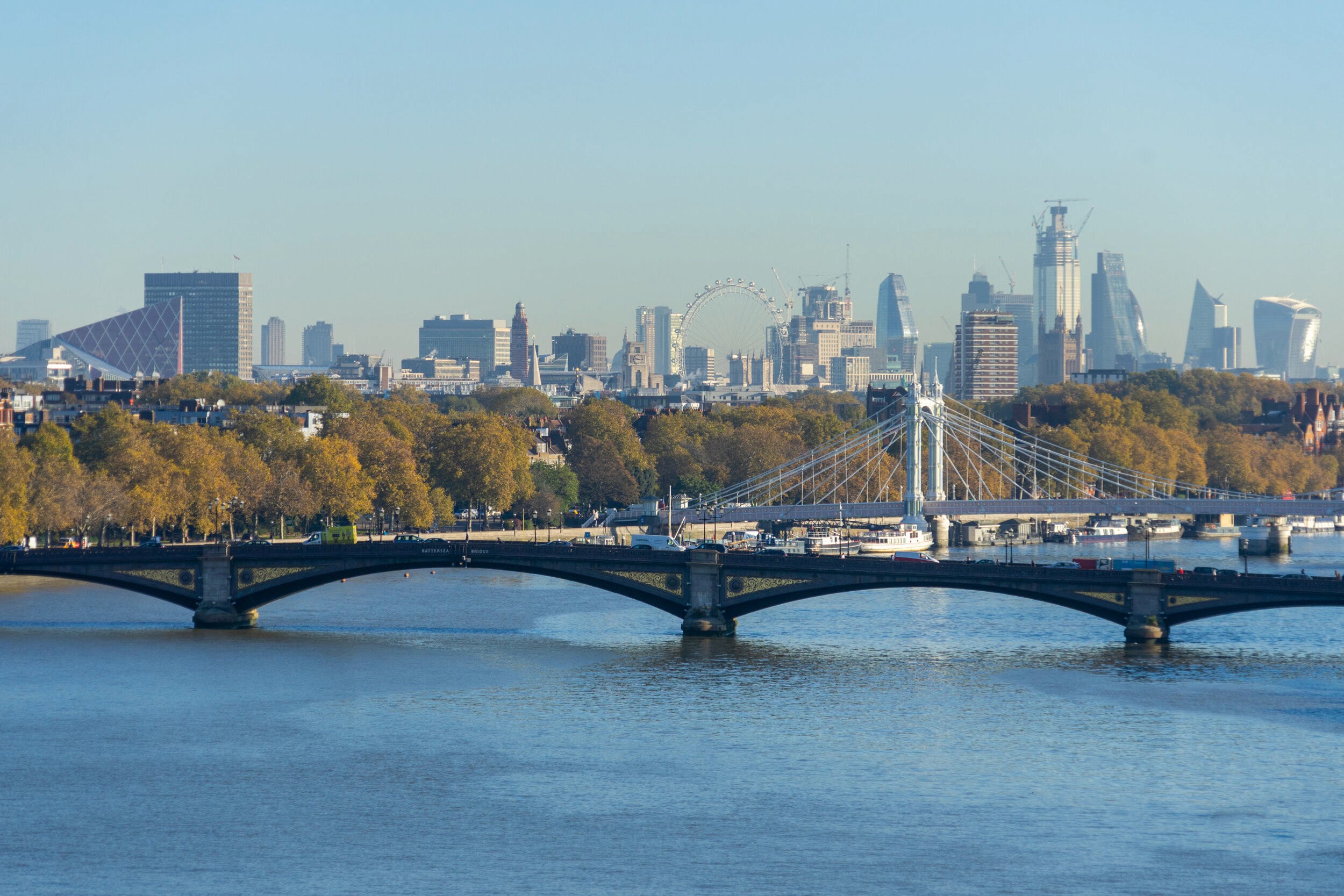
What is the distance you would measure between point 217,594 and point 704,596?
601 inches

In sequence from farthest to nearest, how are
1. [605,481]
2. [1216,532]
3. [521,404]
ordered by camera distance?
[521,404]
[1216,532]
[605,481]

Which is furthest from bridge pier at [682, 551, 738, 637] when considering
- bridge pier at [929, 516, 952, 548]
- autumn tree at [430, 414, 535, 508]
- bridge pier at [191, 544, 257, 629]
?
bridge pier at [929, 516, 952, 548]

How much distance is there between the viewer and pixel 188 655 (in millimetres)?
54844

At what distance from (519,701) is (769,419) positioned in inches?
3842

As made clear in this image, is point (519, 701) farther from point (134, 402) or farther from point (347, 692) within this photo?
point (134, 402)

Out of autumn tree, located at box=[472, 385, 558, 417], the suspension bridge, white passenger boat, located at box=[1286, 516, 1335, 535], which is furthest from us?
autumn tree, located at box=[472, 385, 558, 417]

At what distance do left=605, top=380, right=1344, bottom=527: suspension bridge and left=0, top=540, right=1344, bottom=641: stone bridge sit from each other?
35428 mm

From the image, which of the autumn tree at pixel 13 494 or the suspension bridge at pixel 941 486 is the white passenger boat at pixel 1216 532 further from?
the autumn tree at pixel 13 494

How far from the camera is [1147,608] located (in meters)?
55.0

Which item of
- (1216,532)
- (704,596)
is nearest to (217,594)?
(704,596)

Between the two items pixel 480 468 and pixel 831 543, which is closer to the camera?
pixel 831 543

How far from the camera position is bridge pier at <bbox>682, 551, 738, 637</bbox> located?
2299 inches

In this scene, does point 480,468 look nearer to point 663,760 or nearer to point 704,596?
point 704,596

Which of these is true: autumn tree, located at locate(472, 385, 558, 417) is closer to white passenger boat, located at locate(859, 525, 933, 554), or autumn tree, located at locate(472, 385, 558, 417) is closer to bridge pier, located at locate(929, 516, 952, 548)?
bridge pier, located at locate(929, 516, 952, 548)
